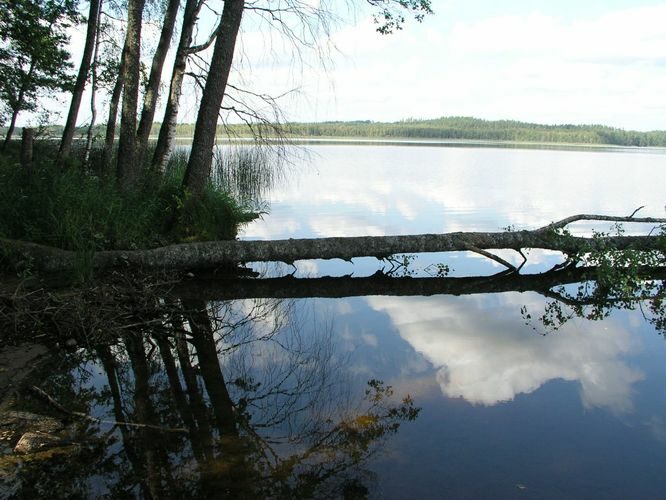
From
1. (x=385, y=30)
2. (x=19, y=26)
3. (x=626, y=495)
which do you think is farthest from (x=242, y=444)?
(x=19, y=26)

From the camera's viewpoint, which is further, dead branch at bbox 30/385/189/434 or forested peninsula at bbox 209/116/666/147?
forested peninsula at bbox 209/116/666/147

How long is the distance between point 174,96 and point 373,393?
321 inches

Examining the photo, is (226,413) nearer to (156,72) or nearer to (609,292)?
(609,292)

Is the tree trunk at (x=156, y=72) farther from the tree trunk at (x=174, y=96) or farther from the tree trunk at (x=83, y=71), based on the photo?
the tree trunk at (x=83, y=71)

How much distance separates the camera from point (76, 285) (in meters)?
6.38

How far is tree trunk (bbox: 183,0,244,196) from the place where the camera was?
8.35 metres

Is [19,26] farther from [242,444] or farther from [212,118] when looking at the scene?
[242,444]

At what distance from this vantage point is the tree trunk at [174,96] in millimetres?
10617

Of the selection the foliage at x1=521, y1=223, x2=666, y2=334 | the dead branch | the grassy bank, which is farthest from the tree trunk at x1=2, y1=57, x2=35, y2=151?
the foliage at x1=521, y1=223, x2=666, y2=334

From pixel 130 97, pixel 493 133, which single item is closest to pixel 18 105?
pixel 130 97

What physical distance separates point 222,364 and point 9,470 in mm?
2023

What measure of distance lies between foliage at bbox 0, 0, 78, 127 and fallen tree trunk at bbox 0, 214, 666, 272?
634 centimetres

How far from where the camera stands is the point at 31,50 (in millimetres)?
12617

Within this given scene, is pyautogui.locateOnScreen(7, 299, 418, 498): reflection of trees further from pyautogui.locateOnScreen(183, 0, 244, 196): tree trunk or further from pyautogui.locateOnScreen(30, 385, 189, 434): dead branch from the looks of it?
pyautogui.locateOnScreen(183, 0, 244, 196): tree trunk
